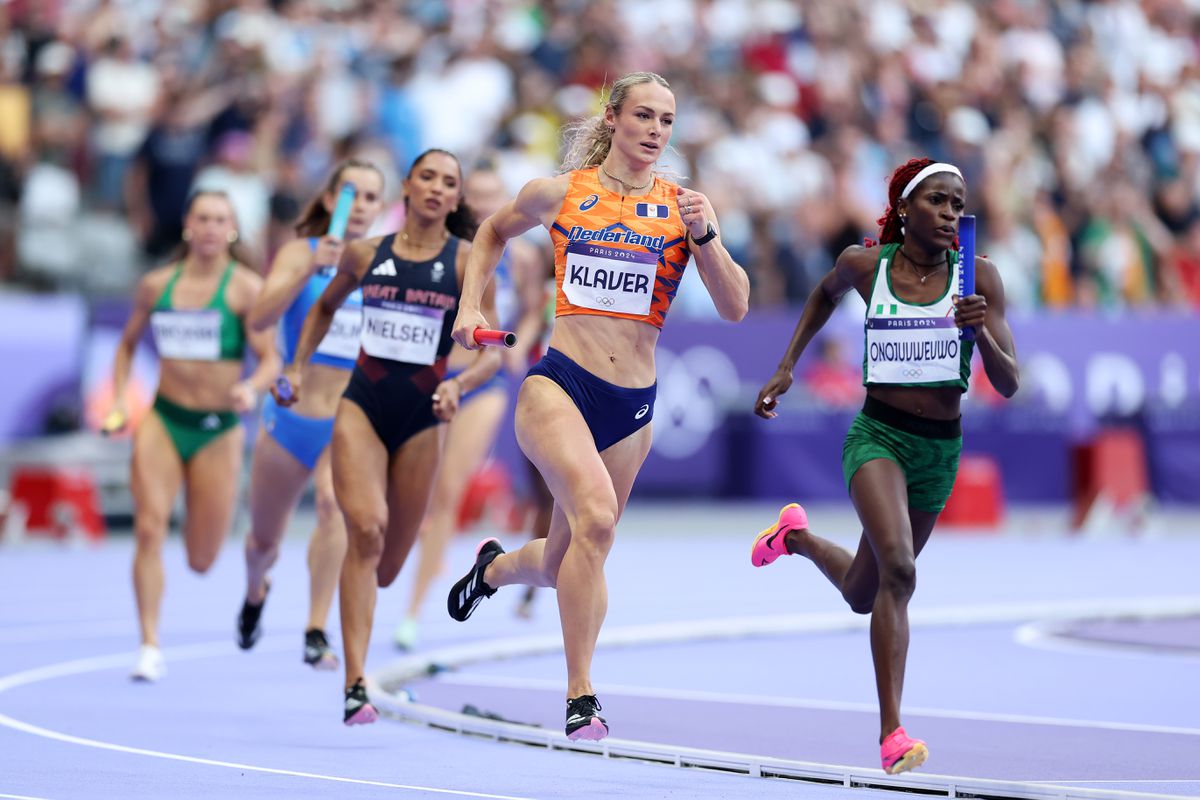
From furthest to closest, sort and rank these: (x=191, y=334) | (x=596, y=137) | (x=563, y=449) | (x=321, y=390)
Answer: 1. (x=191, y=334)
2. (x=321, y=390)
3. (x=596, y=137)
4. (x=563, y=449)

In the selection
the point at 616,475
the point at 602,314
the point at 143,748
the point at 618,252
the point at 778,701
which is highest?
the point at 618,252

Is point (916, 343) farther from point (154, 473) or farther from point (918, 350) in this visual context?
point (154, 473)

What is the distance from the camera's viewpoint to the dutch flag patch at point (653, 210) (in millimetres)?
7859

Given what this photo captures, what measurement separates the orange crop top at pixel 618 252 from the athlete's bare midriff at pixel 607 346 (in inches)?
1.4

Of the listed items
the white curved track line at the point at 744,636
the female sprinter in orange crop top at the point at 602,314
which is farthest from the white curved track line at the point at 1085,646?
the female sprinter in orange crop top at the point at 602,314

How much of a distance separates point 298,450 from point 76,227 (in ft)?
30.1

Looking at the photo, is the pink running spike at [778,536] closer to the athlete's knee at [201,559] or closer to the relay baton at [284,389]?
the relay baton at [284,389]

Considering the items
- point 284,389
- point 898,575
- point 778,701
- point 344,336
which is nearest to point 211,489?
point 344,336

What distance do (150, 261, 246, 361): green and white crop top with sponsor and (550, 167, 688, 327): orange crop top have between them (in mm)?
3706

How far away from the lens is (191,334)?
1110cm

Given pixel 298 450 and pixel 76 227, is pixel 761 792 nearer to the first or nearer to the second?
pixel 298 450

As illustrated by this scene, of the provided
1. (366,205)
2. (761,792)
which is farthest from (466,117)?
(761,792)

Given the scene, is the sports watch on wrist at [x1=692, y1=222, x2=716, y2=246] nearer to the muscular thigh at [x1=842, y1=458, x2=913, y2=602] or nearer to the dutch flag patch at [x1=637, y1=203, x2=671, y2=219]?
the dutch flag patch at [x1=637, y1=203, x2=671, y2=219]

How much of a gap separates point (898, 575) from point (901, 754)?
77cm
